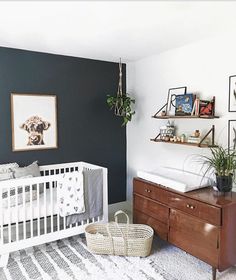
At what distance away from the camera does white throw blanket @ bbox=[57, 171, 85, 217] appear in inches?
109

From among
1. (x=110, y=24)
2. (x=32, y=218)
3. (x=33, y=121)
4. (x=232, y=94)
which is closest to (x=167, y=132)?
(x=232, y=94)

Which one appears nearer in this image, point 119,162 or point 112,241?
point 112,241

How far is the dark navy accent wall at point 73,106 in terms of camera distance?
3.19 meters

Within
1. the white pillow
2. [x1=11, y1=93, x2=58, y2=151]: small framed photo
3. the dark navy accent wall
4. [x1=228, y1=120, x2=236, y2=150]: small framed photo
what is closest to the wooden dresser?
[x1=228, y1=120, x2=236, y2=150]: small framed photo

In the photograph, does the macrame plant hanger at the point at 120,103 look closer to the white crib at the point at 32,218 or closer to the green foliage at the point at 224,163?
the white crib at the point at 32,218

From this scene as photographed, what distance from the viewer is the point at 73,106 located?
366 centimetres

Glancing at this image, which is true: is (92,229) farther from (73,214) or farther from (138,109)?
(138,109)

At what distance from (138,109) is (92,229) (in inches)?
72.9

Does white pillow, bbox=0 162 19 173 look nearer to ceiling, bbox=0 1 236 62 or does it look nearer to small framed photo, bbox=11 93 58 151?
small framed photo, bbox=11 93 58 151

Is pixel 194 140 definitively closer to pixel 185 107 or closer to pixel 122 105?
pixel 185 107

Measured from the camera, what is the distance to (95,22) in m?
2.33

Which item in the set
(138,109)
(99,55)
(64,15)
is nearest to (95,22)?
(64,15)

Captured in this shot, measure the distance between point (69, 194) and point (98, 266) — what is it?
751 millimetres

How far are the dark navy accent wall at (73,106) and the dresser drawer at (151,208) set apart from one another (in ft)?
3.25
